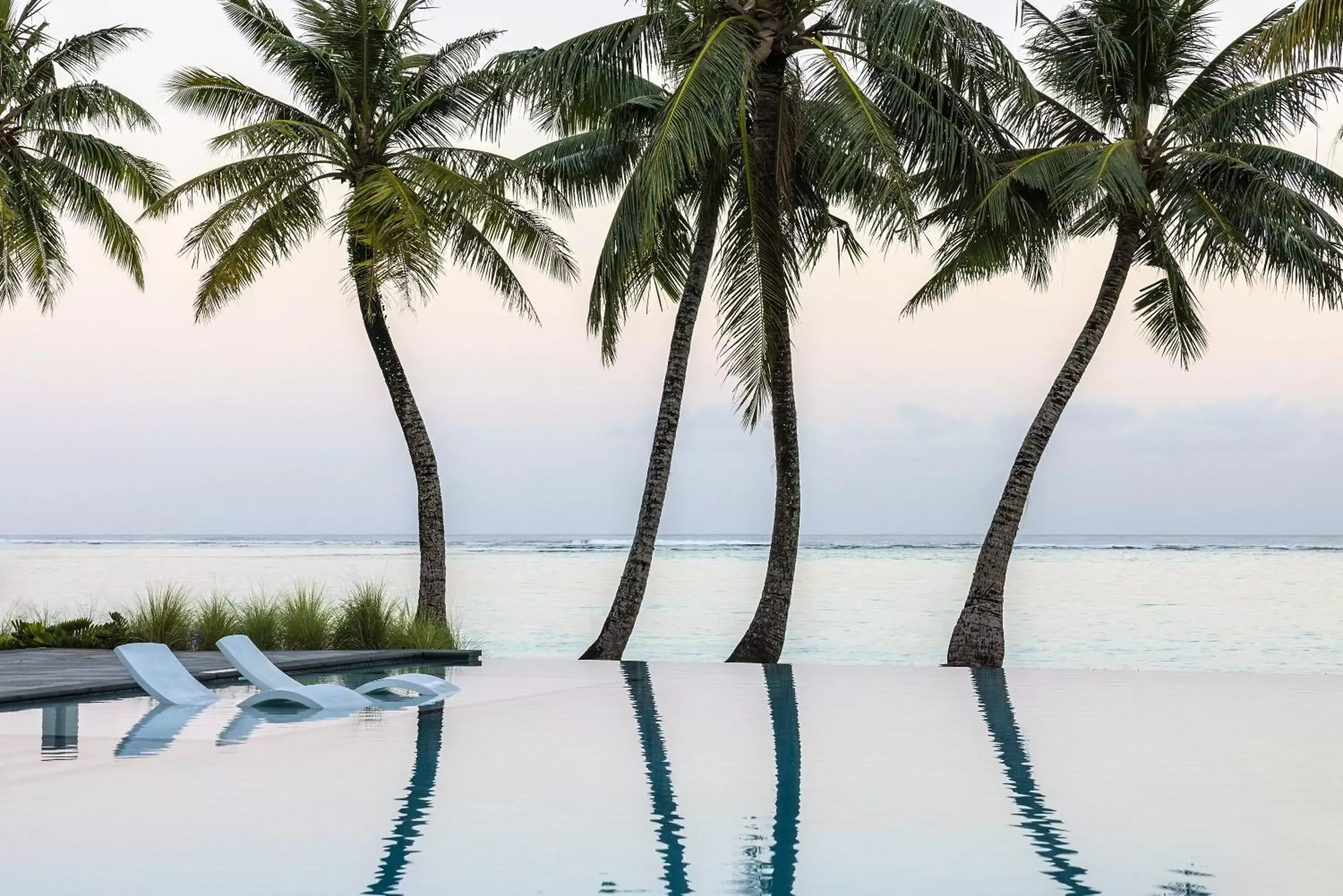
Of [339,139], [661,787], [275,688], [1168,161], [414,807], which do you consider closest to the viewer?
[414,807]

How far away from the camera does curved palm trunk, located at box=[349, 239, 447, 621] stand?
17750 millimetres

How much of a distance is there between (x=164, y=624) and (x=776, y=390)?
7.15 m

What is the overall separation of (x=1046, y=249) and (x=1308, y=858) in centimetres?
1363

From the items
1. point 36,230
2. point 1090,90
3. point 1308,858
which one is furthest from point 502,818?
point 36,230

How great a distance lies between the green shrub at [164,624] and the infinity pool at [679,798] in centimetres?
453

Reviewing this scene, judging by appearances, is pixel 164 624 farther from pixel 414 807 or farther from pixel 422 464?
pixel 414 807

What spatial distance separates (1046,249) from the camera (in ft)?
59.8

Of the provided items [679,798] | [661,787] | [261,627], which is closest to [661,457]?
[261,627]

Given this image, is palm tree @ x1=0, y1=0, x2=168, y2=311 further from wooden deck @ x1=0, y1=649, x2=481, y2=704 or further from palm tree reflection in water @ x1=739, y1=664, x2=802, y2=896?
palm tree reflection in water @ x1=739, y1=664, x2=802, y2=896

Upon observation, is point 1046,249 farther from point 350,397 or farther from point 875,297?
point 350,397

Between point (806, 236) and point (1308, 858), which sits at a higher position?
point (806, 236)

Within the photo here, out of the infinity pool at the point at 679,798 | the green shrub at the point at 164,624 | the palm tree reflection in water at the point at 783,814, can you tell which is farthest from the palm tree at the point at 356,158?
the palm tree reflection in water at the point at 783,814

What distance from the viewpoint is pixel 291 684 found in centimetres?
1017

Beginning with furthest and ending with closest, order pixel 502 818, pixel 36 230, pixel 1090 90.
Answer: pixel 36 230 → pixel 1090 90 → pixel 502 818
